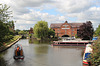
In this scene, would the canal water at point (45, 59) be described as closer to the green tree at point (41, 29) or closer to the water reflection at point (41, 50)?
the water reflection at point (41, 50)

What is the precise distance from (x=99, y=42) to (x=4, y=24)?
668 inches

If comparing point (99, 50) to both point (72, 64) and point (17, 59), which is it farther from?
point (17, 59)

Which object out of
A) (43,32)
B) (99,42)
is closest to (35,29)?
(43,32)

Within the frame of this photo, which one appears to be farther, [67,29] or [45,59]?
[67,29]

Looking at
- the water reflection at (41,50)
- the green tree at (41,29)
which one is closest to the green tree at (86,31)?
the green tree at (41,29)

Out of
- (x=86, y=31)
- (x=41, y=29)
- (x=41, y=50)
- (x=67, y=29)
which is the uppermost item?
(x=67, y=29)

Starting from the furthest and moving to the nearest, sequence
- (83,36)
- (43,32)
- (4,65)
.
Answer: (43,32) < (83,36) < (4,65)

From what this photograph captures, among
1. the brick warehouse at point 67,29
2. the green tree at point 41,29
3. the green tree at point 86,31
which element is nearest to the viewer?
the green tree at point 86,31

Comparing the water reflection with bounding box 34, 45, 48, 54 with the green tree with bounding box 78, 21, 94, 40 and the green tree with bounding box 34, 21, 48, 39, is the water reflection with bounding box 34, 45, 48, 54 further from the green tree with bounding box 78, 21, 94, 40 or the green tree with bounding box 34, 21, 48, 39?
the green tree with bounding box 34, 21, 48, 39

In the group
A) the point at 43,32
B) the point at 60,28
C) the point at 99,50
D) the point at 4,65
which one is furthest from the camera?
the point at 60,28

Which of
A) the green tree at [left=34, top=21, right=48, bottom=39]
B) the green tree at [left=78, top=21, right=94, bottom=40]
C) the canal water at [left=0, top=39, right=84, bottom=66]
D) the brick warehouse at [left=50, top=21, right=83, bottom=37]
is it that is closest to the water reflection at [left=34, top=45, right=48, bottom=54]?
the canal water at [left=0, top=39, right=84, bottom=66]

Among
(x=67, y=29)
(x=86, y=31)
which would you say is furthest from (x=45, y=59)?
(x=67, y=29)

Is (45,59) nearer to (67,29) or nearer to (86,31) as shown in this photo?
(86,31)

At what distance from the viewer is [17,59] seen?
23.8 m
